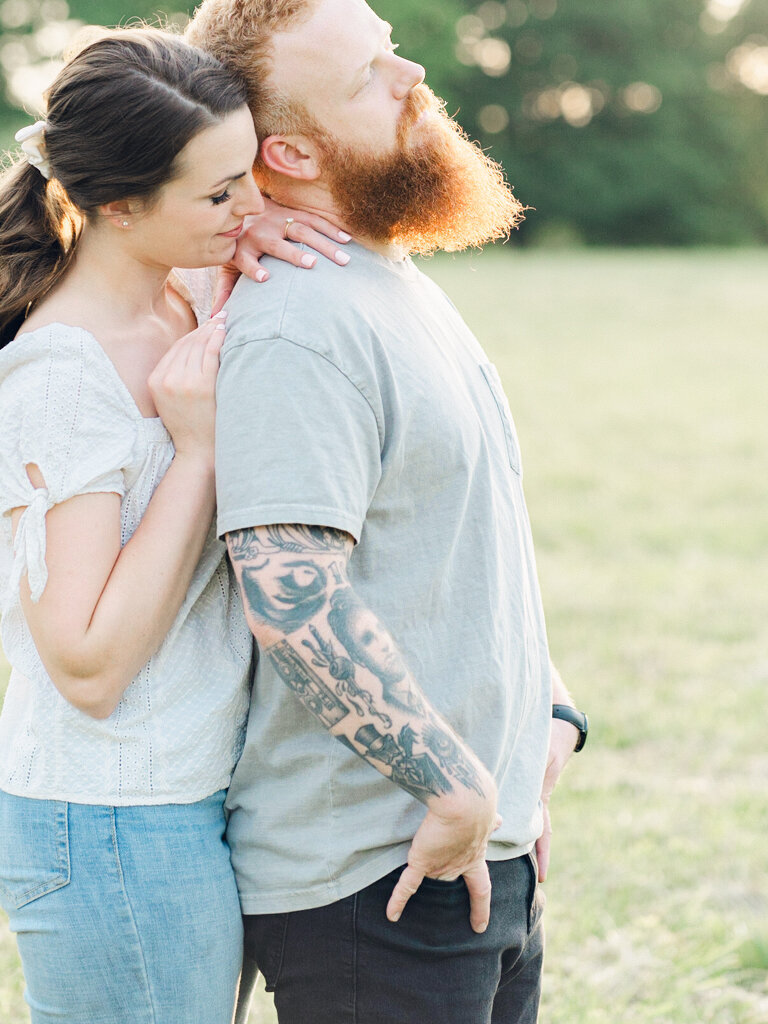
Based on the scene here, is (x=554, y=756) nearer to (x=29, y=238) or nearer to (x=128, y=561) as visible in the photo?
(x=128, y=561)

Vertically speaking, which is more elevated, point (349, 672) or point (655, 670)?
point (349, 672)

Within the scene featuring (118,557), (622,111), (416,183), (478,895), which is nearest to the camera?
(118,557)

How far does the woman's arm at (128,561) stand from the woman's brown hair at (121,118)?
0.85ft

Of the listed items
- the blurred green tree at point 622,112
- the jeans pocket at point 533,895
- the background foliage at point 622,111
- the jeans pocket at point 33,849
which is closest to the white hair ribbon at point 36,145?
the jeans pocket at point 33,849

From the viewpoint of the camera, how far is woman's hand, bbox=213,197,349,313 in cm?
181

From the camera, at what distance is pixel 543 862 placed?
2143 mm

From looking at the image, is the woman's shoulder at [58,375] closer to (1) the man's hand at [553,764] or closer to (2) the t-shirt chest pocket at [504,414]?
(2) the t-shirt chest pocket at [504,414]

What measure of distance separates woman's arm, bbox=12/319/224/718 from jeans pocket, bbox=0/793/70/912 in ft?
0.60

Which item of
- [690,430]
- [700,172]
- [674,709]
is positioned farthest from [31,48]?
[674,709]

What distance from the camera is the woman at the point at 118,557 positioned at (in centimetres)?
168

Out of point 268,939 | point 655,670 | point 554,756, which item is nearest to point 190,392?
point 268,939

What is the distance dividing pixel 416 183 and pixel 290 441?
1.91ft

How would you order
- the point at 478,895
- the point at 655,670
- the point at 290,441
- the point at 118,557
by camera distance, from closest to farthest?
the point at 290,441, the point at 118,557, the point at 478,895, the point at 655,670

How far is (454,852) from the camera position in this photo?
174cm
